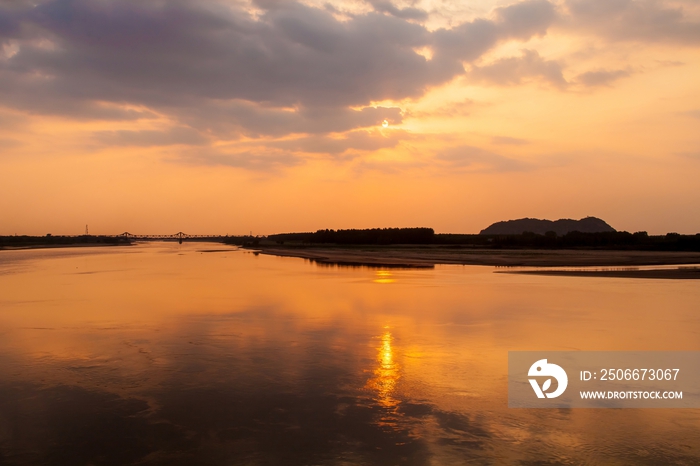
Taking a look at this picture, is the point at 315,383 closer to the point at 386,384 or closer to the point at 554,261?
the point at 386,384

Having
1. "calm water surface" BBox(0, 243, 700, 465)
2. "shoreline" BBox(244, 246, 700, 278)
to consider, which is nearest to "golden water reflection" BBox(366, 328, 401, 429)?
"calm water surface" BBox(0, 243, 700, 465)

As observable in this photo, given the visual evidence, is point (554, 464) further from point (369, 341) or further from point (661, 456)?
point (369, 341)

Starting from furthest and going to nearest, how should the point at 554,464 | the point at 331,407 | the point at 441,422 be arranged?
the point at 331,407 → the point at 441,422 → the point at 554,464

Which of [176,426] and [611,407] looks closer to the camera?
[176,426]

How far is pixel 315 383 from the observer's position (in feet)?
38.0

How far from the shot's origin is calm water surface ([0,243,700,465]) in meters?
8.10

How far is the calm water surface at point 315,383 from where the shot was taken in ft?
26.6

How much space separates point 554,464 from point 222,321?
582 inches

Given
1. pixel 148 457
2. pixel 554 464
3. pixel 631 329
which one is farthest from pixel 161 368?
pixel 631 329

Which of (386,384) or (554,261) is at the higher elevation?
(554,261)

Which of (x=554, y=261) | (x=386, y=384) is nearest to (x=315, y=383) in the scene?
(x=386, y=384)

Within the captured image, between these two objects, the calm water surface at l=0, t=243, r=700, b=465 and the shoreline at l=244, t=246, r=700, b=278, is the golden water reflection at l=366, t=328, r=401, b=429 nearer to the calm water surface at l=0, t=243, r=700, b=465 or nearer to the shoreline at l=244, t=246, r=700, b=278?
the calm water surface at l=0, t=243, r=700, b=465

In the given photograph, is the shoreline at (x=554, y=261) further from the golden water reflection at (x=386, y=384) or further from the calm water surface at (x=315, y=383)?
the golden water reflection at (x=386, y=384)

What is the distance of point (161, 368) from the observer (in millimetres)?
12867
